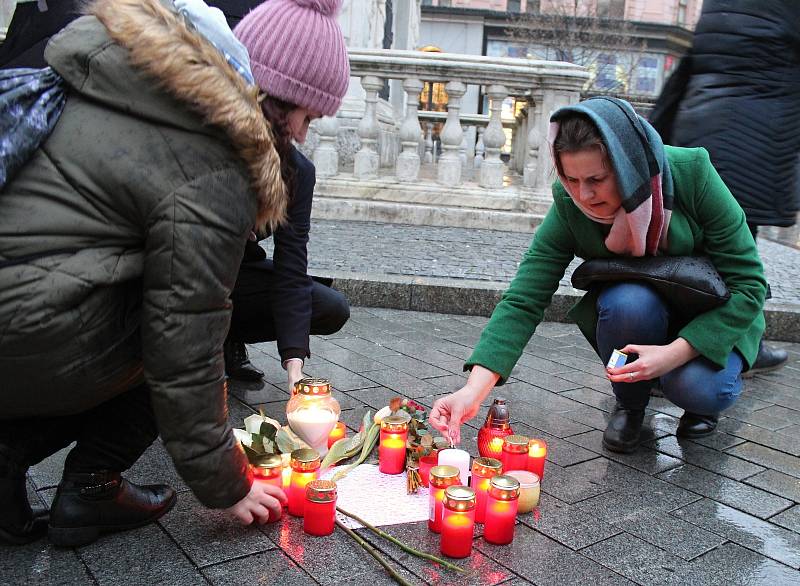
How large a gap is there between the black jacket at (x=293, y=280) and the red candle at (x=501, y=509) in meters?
1.07

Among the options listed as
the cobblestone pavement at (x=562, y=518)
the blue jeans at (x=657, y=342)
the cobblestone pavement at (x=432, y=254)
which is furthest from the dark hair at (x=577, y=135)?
the cobblestone pavement at (x=432, y=254)

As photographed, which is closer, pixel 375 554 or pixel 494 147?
pixel 375 554

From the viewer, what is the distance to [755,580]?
84.7 inches

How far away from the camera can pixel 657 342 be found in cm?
290

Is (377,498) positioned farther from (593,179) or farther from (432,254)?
(432,254)

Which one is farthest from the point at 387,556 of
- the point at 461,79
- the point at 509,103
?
the point at 509,103

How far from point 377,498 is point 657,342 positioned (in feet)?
3.75

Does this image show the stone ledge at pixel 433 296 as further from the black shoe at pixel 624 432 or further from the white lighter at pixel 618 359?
the white lighter at pixel 618 359

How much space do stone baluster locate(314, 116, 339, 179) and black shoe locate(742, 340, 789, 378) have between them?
209 inches

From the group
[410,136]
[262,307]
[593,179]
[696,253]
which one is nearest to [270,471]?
[262,307]

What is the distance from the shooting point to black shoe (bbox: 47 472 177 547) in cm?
209

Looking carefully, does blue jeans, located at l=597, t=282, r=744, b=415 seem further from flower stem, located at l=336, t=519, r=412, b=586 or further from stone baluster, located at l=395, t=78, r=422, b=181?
stone baluster, located at l=395, t=78, r=422, b=181

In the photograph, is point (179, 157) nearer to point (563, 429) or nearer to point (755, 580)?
point (755, 580)

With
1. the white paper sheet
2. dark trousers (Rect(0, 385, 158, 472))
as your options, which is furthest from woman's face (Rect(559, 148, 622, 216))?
dark trousers (Rect(0, 385, 158, 472))
